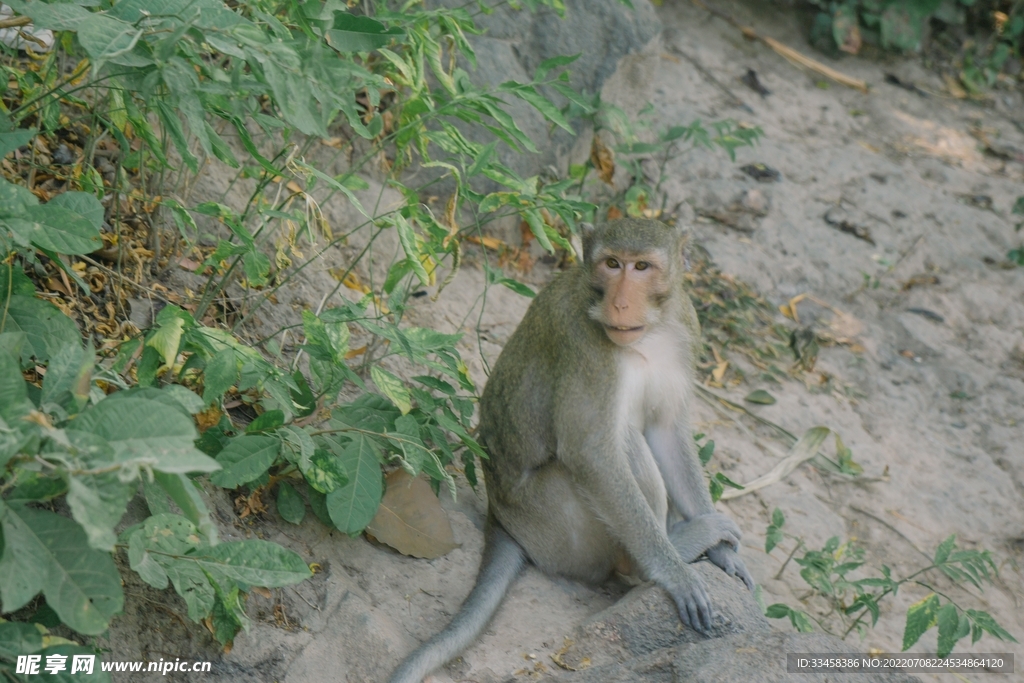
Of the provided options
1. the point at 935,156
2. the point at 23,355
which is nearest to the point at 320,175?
the point at 23,355

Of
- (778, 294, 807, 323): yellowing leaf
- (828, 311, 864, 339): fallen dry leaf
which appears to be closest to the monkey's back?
(778, 294, 807, 323): yellowing leaf

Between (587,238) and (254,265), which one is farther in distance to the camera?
(587,238)

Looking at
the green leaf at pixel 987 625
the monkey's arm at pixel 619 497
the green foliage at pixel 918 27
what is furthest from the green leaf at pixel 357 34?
the green foliage at pixel 918 27

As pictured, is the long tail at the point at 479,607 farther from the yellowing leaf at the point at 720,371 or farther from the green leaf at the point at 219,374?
the yellowing leaf at the point at 720,371

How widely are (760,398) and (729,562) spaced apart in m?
2.01

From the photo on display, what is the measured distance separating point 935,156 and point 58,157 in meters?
7.23

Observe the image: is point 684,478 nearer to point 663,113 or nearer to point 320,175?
point 320,175

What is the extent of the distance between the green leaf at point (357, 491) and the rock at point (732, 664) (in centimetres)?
82

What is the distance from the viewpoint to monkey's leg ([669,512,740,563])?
3723 mm

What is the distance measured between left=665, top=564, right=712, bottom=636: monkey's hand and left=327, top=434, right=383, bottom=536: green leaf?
1.10 m

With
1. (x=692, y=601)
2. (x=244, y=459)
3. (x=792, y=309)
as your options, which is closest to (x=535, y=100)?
(x=244, y=459)

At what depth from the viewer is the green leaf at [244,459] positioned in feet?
9.53

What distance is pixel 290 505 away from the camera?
329cm

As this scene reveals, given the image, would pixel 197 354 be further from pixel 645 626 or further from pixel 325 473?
pixel 645 626
